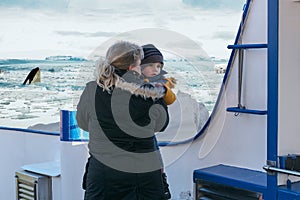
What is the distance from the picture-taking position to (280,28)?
169 cm

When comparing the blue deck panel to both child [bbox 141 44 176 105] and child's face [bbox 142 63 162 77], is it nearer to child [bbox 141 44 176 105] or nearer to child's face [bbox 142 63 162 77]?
child [bbox 141 44 176 105]

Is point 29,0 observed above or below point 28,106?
above

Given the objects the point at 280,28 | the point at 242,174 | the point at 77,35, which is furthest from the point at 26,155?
the point at 280,28

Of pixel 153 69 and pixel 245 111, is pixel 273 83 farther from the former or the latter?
pixel 153 69

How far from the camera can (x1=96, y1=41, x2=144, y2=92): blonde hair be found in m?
2.12

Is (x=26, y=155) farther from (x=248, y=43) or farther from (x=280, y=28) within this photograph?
(x=280, y=28)

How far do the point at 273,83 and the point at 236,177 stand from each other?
Result: 659 millimetres

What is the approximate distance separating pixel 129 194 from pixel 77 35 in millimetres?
1454

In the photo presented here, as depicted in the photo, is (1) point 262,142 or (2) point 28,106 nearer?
(1) point 262,142

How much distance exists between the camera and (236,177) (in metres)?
2.19

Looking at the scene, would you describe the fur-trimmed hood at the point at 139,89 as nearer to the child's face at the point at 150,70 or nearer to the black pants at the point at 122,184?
the child's face at the point at 150,70

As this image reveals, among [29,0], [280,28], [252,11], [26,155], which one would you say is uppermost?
[29,0]

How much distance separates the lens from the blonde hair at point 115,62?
2117 mm

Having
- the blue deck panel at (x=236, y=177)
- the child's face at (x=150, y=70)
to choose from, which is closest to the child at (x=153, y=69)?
the child's face at (x=150, y=70)
